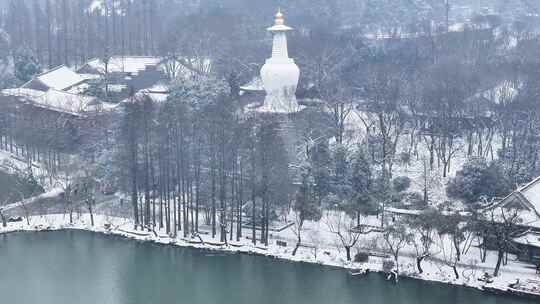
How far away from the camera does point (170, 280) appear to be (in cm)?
2397

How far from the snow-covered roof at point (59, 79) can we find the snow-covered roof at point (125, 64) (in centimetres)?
168

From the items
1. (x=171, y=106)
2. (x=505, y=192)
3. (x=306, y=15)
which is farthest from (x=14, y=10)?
(x=505, y=192)

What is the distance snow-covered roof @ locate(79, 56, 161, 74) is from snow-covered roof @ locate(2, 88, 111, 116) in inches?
200

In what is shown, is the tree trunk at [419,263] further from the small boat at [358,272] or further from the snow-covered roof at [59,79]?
the snow-covered roof at [59,79]

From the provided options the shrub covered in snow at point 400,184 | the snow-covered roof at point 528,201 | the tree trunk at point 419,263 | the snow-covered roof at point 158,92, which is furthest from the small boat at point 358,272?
the snow-covered roof at point 158,92

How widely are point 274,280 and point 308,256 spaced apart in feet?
5.26

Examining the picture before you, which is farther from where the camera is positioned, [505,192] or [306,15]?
[306,15]

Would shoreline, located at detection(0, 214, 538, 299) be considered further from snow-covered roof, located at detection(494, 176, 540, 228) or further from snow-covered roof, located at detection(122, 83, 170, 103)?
snow-covered roof, located at detection(122, 83, 170, 103)

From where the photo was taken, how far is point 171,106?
28.7m

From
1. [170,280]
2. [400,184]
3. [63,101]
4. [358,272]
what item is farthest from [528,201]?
[63,101]

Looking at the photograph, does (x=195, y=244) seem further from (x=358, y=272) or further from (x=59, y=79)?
(x=59, y=79)

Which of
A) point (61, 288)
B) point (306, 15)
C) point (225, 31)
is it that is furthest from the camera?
point (306, 15)

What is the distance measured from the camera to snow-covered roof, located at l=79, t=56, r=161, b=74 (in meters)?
43.3

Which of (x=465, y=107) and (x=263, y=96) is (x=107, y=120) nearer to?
(x=263, y=96)
